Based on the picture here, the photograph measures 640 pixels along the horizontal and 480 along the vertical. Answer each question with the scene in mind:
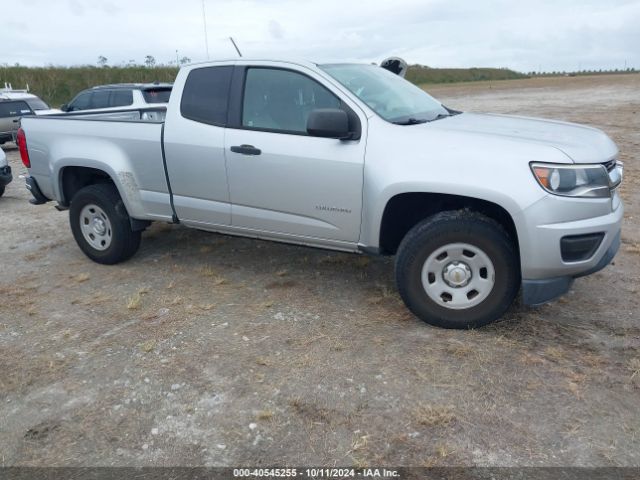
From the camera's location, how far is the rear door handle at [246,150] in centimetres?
434

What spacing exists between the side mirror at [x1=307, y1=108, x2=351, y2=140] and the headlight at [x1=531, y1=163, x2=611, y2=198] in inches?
48.3

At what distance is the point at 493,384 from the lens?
3.31 m

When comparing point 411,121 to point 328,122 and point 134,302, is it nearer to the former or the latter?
point 328,122

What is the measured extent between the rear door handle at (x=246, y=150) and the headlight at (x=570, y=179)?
1951 millimetres

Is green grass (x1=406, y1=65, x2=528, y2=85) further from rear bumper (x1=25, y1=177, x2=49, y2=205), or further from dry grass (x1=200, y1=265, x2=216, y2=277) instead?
dry grass (x1=200, y1=265, x2=216, y2=277)

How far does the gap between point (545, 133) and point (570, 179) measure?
535 mm

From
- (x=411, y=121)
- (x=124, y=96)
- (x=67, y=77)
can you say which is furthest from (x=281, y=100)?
(x=67, y=77)

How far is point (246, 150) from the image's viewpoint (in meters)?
4.39

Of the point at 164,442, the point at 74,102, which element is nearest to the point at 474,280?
the point at 164,442

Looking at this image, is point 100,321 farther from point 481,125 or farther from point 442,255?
point 481,125

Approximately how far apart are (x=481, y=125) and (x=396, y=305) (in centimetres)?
145

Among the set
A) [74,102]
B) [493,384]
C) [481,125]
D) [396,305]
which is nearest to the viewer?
[493,384]

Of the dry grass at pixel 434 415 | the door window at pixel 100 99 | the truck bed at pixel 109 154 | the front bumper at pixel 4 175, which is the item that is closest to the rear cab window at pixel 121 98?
the door window at pixel 100 99

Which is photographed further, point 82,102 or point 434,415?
point 82,102
